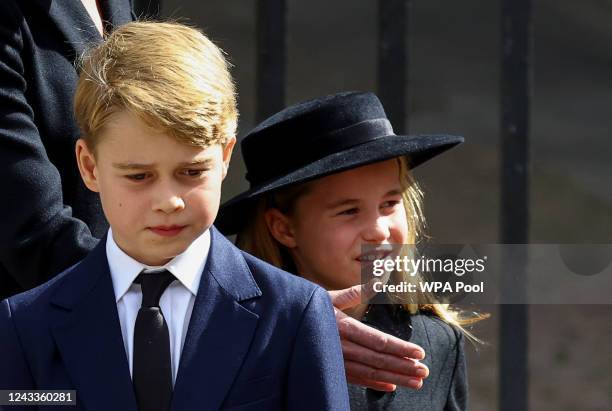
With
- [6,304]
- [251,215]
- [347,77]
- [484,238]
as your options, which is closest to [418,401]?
[251,215]

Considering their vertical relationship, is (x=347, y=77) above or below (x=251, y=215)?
above

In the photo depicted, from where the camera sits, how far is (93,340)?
1.82 metres

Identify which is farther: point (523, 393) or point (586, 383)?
point (586, 383)

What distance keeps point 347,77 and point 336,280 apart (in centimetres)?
532

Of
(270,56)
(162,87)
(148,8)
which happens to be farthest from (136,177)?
(270,56)

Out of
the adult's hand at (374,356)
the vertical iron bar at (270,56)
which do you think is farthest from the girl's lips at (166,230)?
the vertical iron bar at (270,56)

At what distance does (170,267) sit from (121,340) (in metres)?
0.12

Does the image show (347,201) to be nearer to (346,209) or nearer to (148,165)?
(346,209)

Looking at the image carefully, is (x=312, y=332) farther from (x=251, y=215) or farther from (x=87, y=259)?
(x=251, y=215)

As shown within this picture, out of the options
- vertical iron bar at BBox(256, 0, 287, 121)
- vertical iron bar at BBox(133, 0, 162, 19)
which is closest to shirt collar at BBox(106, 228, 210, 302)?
vertical iron bar at BBox(133, 0, 162, 19)

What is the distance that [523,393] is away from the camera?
3.36 meters

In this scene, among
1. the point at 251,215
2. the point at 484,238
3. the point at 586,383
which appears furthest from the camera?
the point at 484,238

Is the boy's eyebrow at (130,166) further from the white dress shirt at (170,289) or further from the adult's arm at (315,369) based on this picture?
the adult's arm at (315,369)

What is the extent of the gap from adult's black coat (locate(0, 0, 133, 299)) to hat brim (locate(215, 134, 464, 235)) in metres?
0.26
